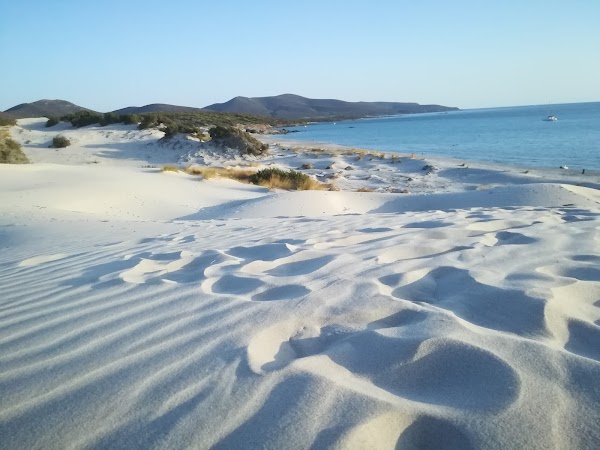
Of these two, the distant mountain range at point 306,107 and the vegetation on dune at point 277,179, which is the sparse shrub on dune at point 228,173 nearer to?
the vegetation on dune at point 277,179

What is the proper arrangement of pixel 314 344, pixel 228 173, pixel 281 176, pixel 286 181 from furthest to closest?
pixel 228 173
pixel 281 176
pixel 286 181
pixel 314 344

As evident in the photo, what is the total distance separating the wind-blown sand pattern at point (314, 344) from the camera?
3.55 feet

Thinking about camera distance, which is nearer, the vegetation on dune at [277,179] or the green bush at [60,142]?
the vegetation on dune at [277,179]

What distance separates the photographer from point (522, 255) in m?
2.57

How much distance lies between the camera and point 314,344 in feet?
5.20

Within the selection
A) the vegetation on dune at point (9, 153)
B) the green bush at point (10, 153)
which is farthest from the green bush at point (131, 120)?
the green bush at point (10, 153)

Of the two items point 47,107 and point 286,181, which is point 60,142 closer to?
point 286,181


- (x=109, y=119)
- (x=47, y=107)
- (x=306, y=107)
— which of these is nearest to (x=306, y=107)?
(x=306, y=107)

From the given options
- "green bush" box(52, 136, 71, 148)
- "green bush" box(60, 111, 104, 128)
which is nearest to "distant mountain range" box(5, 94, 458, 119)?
"green bush" box(60, 111, 104, 128)

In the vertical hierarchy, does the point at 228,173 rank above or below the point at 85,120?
below

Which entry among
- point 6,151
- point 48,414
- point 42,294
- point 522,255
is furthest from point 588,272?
point 6,151

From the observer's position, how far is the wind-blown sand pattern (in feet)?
3.55

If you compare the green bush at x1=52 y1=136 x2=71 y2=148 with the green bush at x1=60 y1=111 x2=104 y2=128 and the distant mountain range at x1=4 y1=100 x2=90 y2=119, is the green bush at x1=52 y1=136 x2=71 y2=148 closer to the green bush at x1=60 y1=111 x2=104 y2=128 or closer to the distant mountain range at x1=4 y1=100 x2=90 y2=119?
the green bush at x1=60 y1=111 x2=104 y2=128

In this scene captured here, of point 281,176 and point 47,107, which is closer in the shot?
point 281,176
